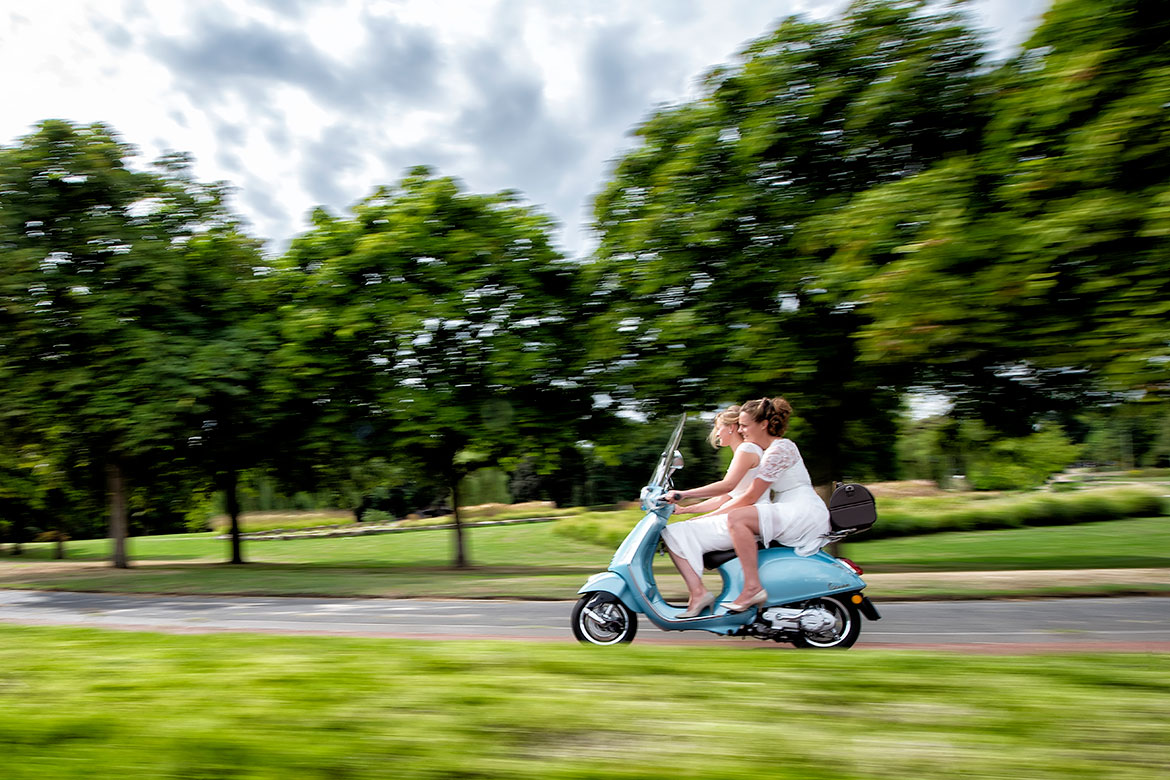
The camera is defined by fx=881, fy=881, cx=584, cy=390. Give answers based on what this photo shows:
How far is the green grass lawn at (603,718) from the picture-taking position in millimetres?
2477

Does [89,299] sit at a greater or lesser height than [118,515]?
greater

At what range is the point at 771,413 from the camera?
7.03m

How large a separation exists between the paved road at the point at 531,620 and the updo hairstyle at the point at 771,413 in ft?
6.02

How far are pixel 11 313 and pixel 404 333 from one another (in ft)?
25.8

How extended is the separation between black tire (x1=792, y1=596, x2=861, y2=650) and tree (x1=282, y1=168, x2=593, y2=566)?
12.8 metres

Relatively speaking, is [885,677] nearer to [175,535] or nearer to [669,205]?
[669,205]

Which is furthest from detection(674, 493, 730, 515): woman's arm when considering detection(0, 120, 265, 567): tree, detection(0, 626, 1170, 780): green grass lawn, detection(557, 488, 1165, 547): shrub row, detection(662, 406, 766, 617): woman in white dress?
detection(557, 488, 1165, 547): shrub row

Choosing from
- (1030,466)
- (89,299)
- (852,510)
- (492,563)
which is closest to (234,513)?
(492,563)

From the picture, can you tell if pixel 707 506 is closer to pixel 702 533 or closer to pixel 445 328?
pixel 702 533

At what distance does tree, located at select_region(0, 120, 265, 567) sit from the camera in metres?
18.2

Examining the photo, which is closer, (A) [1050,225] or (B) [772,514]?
(B) [772,514]

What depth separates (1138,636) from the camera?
787 cm

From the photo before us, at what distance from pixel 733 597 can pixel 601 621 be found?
1063 mm

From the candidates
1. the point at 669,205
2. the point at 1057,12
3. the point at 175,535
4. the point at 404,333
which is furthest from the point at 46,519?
the point at 1057,12
